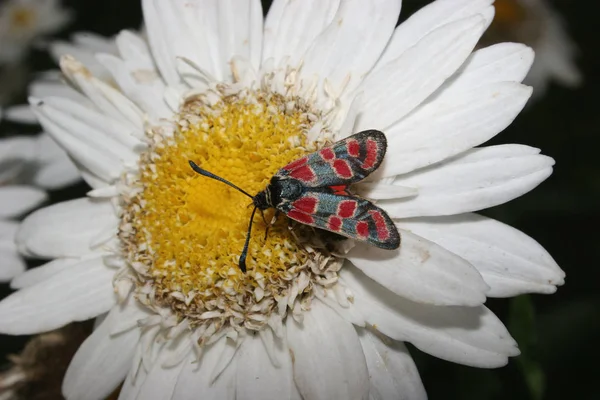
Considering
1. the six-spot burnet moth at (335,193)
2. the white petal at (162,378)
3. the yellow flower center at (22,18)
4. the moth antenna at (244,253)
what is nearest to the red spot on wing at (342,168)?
the six-spot burnet moth at (335,193)

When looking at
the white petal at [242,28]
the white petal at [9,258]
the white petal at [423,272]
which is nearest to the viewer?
the white petal at [423,272]

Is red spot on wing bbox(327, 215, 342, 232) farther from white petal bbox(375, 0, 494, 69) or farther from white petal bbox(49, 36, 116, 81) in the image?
white petal bbox(49, 36, 116, 81)

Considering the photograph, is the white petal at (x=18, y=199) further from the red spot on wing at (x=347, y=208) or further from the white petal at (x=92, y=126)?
the red spot on wing at (x=347, y=208)

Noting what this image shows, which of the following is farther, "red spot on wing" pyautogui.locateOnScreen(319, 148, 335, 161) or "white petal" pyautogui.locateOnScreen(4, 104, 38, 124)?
"white petal" pyautogui.locateOnScreen(4, 104, 38, 124)

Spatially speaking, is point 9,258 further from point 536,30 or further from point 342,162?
point 536,30

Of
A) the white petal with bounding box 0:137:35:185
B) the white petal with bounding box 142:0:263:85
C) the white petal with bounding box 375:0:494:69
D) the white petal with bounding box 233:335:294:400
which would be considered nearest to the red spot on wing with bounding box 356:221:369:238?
the white petal with bounding box 233:335:294:400

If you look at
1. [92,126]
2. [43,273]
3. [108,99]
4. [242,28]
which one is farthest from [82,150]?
[242,28]
